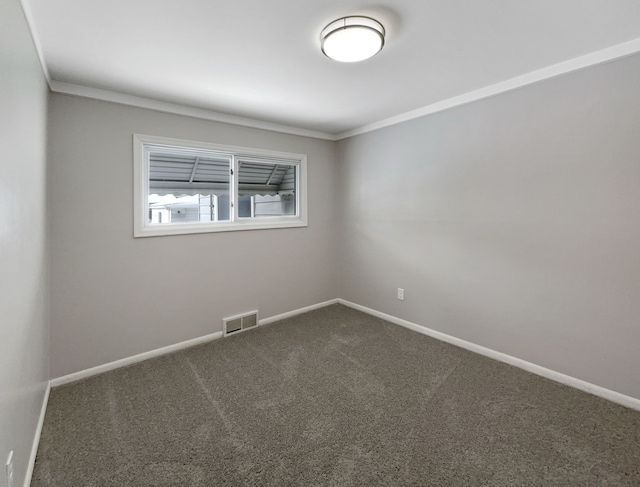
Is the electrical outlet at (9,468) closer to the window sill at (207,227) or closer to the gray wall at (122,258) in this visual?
the gray wall at (122,258)

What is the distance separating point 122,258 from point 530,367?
3627 mm

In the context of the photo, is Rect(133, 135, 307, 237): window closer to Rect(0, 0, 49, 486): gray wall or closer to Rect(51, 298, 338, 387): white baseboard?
Rect(0, 0, 49, 486): gray wall

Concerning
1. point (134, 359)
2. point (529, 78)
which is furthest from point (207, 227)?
point (529, 78)

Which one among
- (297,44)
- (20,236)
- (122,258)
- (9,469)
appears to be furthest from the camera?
(122,258)

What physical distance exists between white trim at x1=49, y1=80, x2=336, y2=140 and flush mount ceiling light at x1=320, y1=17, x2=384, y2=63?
1.67 meters

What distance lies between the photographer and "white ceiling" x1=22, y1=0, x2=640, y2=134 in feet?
5.21

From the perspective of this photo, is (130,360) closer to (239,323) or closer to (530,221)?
(239,323)

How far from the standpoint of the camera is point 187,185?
3350 mm

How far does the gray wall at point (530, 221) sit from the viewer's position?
6.88 ft

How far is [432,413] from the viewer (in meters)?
2.05

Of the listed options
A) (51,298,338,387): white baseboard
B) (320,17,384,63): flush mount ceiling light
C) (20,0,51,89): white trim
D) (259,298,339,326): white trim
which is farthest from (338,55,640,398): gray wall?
(20,0,51,89): white trim

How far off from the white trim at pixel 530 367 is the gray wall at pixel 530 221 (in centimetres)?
4

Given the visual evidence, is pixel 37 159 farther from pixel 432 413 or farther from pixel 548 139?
pixel 548 139

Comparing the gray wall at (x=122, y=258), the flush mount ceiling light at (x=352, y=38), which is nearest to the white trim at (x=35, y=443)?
the gray wall at (x=122, y=258)
